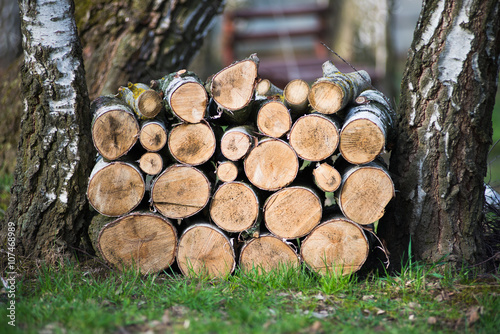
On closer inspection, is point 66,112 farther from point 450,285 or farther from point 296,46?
point 296,46

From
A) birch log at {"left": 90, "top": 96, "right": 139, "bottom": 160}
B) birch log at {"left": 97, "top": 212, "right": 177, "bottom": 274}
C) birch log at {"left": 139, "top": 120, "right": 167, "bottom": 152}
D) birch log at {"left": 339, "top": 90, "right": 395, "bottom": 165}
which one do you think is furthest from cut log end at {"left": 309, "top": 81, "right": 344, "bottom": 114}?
birch log at {"left": 97, "top": 212, "right": 177, "bottom": 274}

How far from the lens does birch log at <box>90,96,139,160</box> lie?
10.1 feet

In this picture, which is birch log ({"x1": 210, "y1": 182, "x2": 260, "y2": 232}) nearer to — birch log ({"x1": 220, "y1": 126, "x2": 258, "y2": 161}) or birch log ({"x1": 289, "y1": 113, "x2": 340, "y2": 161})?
birch log ({"x1": 220, "y1": 126, "x2": 258, "y2": 161})

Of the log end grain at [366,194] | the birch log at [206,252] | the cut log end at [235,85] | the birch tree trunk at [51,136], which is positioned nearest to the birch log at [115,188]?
the birch tree trunk at [51,136]

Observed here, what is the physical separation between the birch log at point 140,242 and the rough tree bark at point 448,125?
5.45ft

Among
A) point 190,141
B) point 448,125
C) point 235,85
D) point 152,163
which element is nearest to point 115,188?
point 152,163

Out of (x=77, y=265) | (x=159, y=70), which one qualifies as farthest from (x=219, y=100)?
(x=159, y=70)

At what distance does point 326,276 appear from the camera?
303 cm

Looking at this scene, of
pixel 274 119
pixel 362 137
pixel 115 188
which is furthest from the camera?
pixel 115 188

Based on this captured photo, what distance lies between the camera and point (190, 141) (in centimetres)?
308

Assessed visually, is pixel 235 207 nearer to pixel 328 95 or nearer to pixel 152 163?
pixel 152 163

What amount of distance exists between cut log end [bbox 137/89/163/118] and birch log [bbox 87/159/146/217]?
0.37 meters

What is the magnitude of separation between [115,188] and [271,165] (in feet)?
3.51

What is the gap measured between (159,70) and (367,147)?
2.91m
